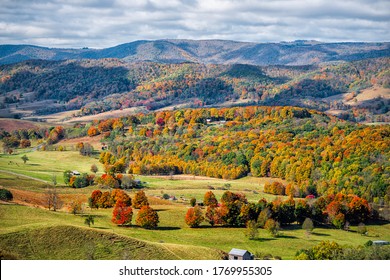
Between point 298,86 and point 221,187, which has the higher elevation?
point 298,86

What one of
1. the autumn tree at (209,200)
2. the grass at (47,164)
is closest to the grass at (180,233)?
the autumn tree at (209,200)

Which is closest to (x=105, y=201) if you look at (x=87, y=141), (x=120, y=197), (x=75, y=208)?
(x=120, y=197)

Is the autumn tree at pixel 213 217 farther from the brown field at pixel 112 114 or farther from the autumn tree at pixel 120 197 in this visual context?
the brown field at pixel 112 114

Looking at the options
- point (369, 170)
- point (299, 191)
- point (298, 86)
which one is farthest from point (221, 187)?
point (298, 86)

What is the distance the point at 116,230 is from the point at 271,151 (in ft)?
151

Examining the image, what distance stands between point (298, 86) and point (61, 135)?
130m

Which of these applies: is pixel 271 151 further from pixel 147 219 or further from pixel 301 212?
pixel 147 219

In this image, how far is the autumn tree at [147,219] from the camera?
3650cm

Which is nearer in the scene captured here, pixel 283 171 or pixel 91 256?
pixel 91 256

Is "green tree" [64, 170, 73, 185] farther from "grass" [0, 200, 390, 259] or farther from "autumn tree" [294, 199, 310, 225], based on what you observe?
"autumn tree" [294, 199, 310, 225]

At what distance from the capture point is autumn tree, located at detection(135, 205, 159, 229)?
36500 millimetres

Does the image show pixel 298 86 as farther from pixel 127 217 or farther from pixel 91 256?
pixel 91 256

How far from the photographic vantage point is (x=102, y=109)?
549 ft

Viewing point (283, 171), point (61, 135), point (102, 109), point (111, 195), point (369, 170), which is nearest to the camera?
point (111, 195)
